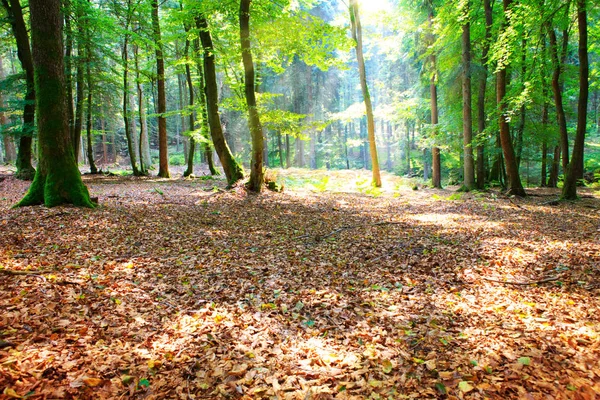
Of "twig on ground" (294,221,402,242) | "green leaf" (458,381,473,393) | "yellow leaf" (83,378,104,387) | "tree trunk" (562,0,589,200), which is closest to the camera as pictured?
"yellow leaf" (83,378,104,387)

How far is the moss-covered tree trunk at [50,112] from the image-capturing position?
6461mm

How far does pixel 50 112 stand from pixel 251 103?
551 cm

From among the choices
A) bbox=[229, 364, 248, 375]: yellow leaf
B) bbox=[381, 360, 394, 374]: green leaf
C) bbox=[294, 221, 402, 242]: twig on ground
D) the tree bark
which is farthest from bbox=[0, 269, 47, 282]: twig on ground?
the tree bark

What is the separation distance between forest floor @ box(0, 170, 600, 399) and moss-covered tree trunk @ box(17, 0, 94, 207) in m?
0.53

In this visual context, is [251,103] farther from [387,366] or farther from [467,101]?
[387,366]

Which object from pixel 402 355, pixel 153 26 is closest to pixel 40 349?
pixel 402 355

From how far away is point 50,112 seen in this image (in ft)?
21.7

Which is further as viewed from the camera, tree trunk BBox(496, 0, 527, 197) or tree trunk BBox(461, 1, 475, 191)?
tree trunk BBox(461, 1, 475, 191)

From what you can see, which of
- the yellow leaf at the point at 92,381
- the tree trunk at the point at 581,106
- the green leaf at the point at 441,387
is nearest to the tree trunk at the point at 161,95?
the yellow leaf at the point at 92,381

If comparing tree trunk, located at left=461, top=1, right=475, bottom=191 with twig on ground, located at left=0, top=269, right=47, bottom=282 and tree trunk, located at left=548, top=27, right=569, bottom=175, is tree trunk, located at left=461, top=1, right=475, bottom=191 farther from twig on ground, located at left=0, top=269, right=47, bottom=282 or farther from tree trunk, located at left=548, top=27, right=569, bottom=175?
twig on ground, located at left=0, top=269, right=47, bottom=282

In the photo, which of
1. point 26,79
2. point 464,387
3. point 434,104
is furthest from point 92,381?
point 434,104

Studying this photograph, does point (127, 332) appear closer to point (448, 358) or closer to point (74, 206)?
point (448, 358)

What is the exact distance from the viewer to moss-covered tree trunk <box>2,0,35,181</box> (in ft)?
37.3

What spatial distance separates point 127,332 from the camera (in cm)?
308
